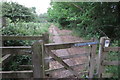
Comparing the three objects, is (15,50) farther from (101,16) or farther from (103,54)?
(101,16)

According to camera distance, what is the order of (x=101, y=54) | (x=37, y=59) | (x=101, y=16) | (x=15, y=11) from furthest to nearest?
(x=15, y=11) → (x=101, y=16) → (x=101, y=54) → (x=37, y=59)

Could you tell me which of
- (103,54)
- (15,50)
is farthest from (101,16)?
(15,50)

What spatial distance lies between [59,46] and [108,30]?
4443 mm

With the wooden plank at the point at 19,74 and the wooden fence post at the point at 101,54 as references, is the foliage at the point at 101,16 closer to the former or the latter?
the wooden fence post at the point at 101,54

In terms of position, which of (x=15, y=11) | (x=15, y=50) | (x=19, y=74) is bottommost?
(x=19, y=74)

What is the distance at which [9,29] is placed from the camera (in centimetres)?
427

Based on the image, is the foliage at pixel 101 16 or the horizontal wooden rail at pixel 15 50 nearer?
the horizontal wooden rail at pixel 15 50

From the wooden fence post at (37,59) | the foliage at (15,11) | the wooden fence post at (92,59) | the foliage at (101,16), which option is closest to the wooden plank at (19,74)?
the wooden fence post at (37,59)

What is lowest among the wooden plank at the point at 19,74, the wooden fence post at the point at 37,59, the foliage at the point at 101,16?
the wooden plank at the point at 19,74

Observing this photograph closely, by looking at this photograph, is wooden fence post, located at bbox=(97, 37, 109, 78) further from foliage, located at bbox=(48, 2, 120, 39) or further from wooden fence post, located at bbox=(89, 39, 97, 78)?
foliage, located at bbox=(48, 2, 120, 39)

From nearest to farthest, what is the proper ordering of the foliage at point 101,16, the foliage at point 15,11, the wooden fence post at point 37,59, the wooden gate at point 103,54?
the wooden fence post at point 37,59 → the wooden gate at point 103,54 → the foliage at point 101,16 → the foliage at point 15,11

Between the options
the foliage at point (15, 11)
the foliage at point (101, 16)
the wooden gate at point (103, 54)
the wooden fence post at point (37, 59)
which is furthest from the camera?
the foliage at point (15, 11)

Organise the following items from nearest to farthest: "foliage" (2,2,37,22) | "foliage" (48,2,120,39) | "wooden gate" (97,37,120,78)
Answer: "wooden gate" (97,37,120,78), "foliage" (48,2,120,39), "foliage" (2,2,37,22)

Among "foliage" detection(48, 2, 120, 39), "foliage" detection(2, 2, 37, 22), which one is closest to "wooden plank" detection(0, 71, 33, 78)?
"foliage" detection(48, 2, 120, 39)
